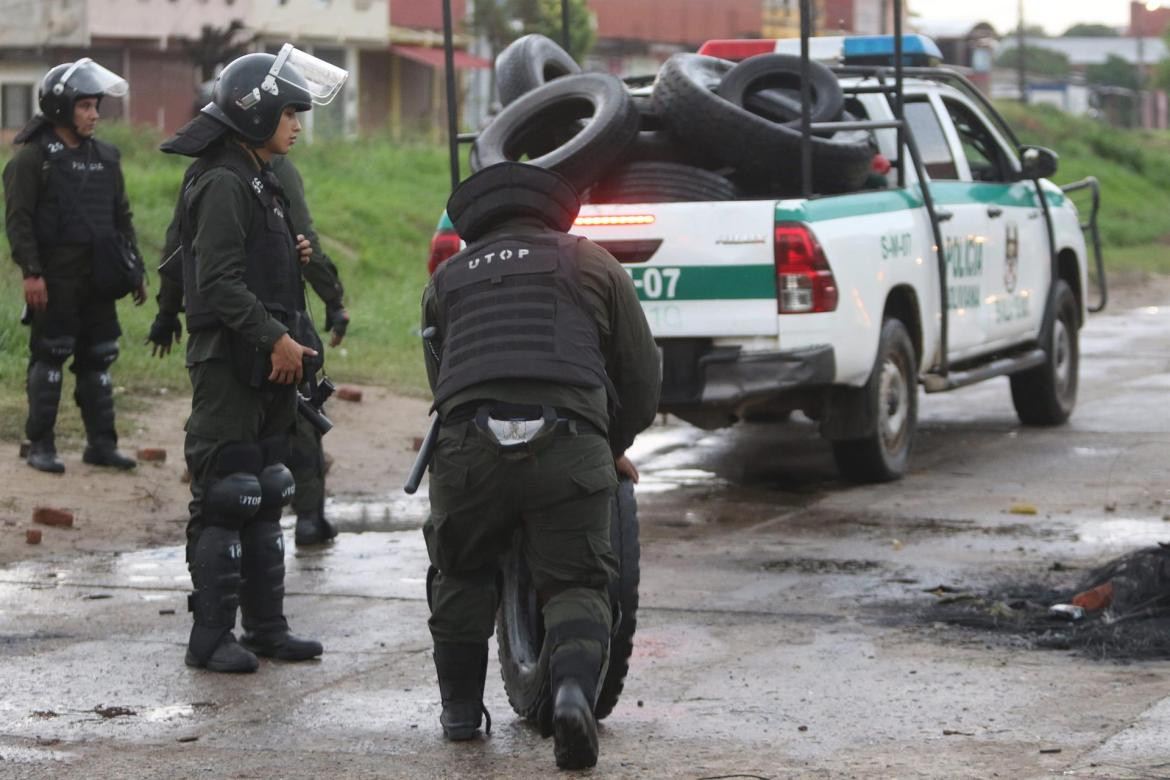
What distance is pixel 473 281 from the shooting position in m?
5.18

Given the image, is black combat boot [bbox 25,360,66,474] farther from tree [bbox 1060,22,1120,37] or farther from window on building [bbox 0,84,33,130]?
tree [bbox 1060,22,1120,37]

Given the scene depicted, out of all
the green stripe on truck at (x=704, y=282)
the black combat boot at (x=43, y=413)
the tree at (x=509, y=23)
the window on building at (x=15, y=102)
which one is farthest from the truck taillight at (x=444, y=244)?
the tree at (x=509, y=23)

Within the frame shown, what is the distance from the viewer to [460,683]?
5406 mm

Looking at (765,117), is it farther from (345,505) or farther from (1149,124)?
(1149,124)

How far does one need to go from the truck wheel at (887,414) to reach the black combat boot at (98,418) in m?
3.61

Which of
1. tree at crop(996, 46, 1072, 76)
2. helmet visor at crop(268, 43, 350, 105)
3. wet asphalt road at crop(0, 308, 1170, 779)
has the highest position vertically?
tree at crop(996, 46, 1072, 76)

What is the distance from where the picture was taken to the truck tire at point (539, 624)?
17.5 ft

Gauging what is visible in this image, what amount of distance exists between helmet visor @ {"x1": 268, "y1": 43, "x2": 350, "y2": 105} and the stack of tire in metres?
2.60

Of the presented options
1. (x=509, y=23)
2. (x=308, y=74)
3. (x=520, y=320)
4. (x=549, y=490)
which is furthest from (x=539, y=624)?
(x=509, y=23)

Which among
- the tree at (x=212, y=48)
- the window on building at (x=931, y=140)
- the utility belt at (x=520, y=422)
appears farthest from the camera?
the tree at (x=212, y=48)

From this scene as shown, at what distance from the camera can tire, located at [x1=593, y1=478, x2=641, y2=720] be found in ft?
17.5

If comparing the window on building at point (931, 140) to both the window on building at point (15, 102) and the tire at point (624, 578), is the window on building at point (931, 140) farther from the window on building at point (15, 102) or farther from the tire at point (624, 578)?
the window on building at point (15, 102)

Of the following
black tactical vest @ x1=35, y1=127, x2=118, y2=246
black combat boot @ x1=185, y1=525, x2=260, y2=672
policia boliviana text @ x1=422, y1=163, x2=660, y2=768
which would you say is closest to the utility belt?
policia boliviana text @ x1=422, y1=163, x2=660, y2=768

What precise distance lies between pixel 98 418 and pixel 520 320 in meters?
5.44
